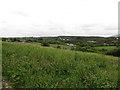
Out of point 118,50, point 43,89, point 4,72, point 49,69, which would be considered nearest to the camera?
point 43,89

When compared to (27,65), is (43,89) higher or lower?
lower

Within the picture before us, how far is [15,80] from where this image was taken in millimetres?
4137

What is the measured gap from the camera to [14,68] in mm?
5160

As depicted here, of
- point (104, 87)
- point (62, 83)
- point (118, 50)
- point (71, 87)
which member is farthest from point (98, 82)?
point (118, 50)

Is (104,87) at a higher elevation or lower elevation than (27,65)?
lower

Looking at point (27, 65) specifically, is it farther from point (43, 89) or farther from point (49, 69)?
point (43, 89)

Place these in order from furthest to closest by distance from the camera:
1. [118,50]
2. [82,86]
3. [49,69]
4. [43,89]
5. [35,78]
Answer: [118,50], [49,69], [35,78], [82,86], [43,89]

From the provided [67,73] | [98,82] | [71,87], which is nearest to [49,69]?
[67,73]

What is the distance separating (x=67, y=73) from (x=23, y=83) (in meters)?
2.03

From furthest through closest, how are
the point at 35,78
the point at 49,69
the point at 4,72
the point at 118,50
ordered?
the point at 118,50 < the point at 49,69 < the point at 4,72 < the point at 35,78

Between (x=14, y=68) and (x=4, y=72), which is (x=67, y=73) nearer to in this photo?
(x=14, y=68)

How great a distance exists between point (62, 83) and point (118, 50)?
32.2m

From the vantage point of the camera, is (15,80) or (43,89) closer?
(43,89)

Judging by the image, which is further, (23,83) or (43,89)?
(23,83)
